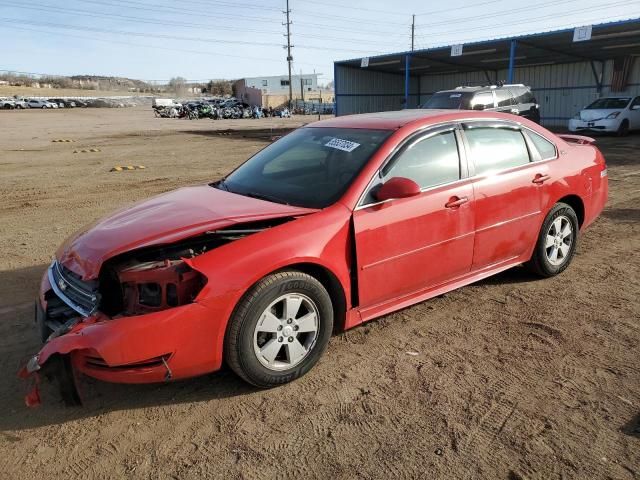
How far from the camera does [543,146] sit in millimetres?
4664

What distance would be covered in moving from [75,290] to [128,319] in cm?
62

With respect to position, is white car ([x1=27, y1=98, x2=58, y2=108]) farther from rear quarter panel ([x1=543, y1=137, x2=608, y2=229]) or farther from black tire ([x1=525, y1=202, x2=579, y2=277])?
black tire ([x1=525, y1=202, x2=579, y2=277])

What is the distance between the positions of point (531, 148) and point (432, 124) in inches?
47.4

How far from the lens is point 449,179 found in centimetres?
387

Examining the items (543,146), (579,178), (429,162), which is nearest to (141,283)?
(429,162)

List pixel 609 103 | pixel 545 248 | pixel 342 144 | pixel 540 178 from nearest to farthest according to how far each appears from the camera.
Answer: pixel 342 144
pixel 540 178
pixel 545 248
pixel 609 103

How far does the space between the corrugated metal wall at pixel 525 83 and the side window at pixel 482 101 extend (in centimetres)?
1582

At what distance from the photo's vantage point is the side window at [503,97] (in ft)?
53.4

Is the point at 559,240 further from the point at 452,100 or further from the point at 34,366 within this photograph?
the point at 452,100

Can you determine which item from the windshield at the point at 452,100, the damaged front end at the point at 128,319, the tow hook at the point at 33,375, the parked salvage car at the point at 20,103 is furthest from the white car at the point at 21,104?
the tow hook at the point at 33,375

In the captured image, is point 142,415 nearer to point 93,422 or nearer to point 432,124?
point 93,422

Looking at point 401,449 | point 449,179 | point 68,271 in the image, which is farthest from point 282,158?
point 401,449

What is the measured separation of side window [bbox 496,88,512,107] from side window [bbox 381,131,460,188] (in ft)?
44.6

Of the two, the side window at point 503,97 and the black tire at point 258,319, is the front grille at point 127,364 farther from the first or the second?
the side window at point 503,97
